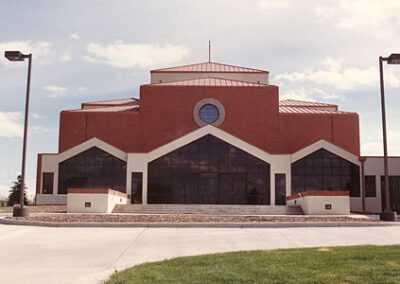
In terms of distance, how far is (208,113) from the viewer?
41656 millimetres

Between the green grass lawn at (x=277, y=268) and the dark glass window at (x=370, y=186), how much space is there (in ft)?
90.1

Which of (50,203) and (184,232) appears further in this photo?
(50,203)

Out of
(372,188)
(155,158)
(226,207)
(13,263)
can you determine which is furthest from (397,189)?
(13,263)

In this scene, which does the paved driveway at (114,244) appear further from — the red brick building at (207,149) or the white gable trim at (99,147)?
the white gable trim at (99,147)

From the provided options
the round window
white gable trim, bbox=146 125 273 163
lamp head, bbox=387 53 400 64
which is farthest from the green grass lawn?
the round window

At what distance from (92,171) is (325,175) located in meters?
16.9

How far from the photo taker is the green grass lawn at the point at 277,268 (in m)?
8.05

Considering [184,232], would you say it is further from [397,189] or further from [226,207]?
[397,189]

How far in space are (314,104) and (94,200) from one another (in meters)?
27.0

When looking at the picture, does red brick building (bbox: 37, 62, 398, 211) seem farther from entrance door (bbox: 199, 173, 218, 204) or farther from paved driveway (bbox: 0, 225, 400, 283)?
paved driveway (bbox: 0, 225, 400, 283)

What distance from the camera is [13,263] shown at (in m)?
10.5

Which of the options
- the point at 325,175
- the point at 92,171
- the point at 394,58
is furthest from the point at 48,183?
the point at 394,58

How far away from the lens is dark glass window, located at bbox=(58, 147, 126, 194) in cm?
3762

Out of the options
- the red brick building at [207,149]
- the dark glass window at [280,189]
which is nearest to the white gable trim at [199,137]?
the red brick building at [207,149]
